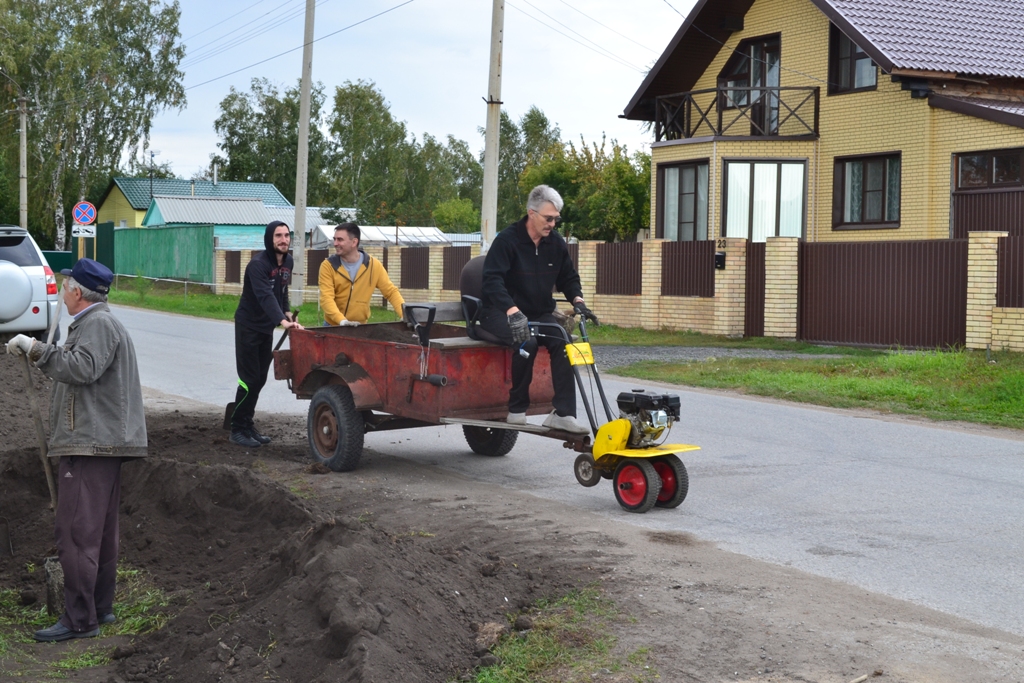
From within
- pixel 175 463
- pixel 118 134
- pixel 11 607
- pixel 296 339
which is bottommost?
pixel 11 607

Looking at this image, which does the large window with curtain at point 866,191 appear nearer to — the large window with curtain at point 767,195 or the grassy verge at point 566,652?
the large window with curtain at point 767,195

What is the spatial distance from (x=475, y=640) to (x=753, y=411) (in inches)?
322

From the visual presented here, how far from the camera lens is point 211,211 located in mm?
63375

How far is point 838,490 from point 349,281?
4.34 metres

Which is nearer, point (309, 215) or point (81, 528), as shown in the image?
point (81, 528)

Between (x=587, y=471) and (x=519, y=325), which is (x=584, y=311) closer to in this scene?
(x=519, y=325)

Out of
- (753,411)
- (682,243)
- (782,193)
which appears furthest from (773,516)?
(782,193)

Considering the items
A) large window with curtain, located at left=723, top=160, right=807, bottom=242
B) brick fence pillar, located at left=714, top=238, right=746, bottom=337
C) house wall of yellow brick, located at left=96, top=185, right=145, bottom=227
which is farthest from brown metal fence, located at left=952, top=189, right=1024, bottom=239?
house wall of yellow brick, located at left=96, top=185, right=145, bottom=227

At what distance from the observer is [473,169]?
319 ft

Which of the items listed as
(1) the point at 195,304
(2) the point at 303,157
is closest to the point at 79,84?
(1) the point at 195,304

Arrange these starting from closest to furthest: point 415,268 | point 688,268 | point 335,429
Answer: point 335,429 < point 688,268 < point 415,268

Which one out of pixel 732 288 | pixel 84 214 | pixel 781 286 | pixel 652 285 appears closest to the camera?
pixel 781 286

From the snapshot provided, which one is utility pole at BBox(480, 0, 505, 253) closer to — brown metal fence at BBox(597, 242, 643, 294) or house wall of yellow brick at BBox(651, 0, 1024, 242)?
brown metal fence at BBox(597, 242, 643, 294)

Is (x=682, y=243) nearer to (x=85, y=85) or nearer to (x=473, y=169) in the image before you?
(x=85, y=85)
